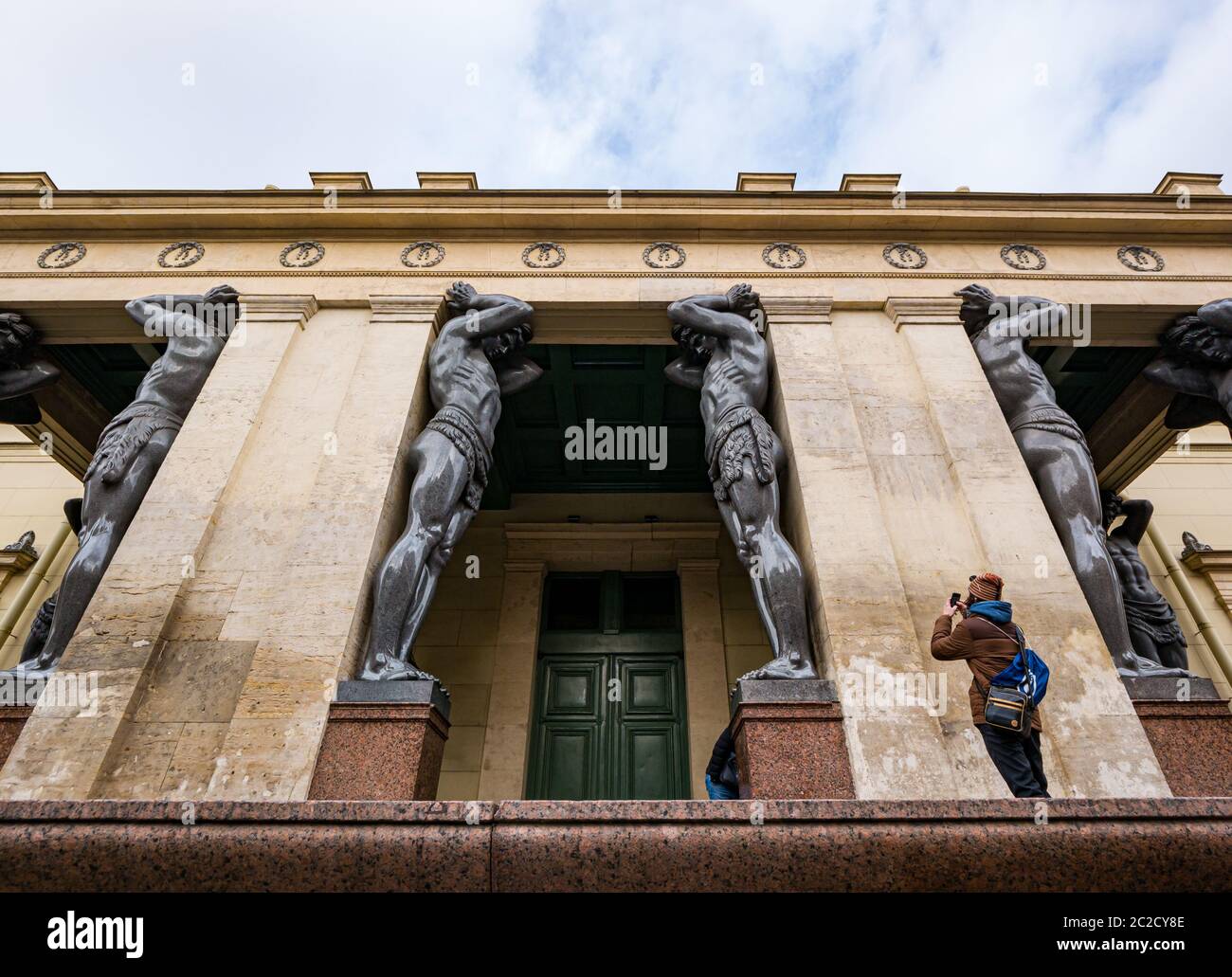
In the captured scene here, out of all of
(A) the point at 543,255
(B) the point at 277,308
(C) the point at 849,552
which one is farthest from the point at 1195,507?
(B) the point at 277,308

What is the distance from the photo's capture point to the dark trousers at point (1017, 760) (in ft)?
14.5

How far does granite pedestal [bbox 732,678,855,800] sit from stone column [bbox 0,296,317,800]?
15.1ft

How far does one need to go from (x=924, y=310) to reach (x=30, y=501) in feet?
49.8

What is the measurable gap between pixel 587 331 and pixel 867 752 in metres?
6.13

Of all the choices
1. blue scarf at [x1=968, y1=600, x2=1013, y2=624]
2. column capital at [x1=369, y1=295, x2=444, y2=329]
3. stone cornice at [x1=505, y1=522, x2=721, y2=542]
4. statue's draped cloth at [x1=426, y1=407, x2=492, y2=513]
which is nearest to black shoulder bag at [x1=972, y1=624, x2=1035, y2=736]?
blue scarf at [x1=968, y1=600, x2=1013, y2=624]

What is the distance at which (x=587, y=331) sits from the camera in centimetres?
970

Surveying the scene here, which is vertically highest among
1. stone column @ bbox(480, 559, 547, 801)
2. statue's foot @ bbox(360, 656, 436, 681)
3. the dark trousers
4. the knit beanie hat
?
stone column @ bbox(480, 559, 547, 801)

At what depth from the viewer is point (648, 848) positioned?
2975 mm

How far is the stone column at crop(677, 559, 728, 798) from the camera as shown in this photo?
1039cm

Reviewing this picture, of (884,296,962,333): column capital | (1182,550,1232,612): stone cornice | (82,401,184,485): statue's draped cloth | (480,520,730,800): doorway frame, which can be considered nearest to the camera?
(82,401,184,485): statue's draped cloth

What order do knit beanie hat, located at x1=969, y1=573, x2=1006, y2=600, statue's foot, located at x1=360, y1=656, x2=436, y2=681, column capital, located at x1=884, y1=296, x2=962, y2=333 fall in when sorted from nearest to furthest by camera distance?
knit beanie hat, located at x1=969, y1=573, x2=1006, y2=600 → statue's foot, located at x1=360, y1=656, x2=436, y2=681 → column capital, located at x1=884, y1=296, x2=962, y2=333

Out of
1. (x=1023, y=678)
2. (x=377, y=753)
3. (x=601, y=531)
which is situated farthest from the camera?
(x=601, y=531)

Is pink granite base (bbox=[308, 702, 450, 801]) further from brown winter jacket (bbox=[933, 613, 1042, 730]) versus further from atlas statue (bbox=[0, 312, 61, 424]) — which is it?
atlas statue (bbox=[0, 312, 61, 424])

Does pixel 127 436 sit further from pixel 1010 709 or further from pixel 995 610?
pixel 1010 709
